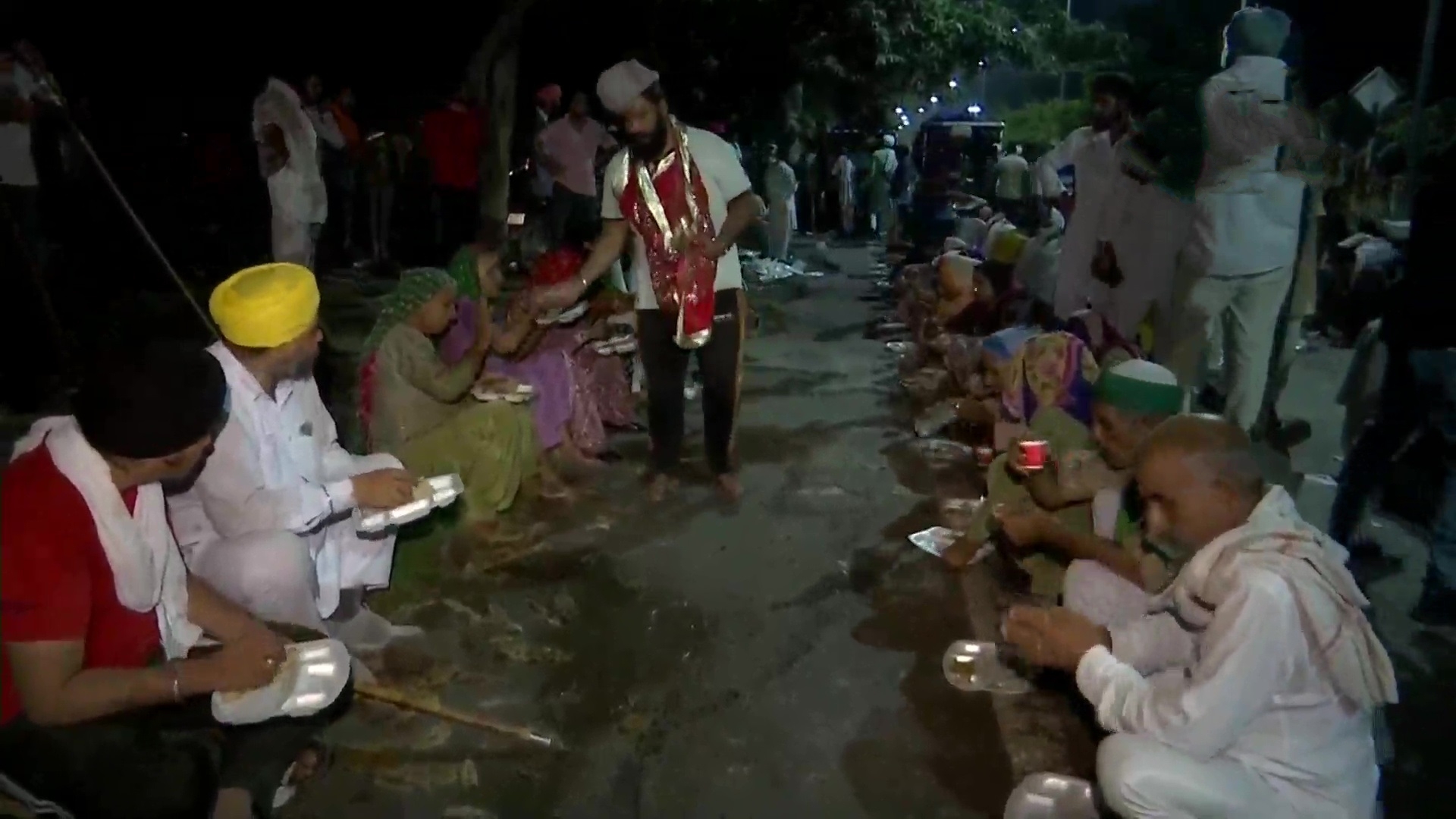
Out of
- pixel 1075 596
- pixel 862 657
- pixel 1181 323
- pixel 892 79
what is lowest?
pixel 862 657

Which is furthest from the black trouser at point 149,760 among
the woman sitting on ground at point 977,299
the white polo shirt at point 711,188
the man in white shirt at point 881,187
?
the man in white shirt at point 881,187

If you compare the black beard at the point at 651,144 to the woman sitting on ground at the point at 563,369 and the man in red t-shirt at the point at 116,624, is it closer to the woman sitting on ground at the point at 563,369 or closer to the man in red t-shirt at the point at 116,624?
the woman sitting on ground at the point at 563,369

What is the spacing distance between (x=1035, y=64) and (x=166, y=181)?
61.9 ft

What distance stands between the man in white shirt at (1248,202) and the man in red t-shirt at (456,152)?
8.73 m

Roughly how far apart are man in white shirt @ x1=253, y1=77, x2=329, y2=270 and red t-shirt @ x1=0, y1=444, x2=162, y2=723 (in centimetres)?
678

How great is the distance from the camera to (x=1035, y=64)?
25281 millimetres

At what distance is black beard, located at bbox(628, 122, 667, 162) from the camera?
4.91 metres

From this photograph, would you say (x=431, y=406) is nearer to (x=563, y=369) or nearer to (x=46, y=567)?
(x=563, y=369)

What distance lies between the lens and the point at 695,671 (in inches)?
142

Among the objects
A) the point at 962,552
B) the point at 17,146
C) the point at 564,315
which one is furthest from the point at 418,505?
the point at 17,146

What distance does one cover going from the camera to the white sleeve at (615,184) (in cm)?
507

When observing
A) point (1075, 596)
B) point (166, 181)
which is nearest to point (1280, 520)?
point (1075, 596)

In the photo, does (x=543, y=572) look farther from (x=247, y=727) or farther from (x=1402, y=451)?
(x=1402, y=451)

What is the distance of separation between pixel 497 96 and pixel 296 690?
10.6m
